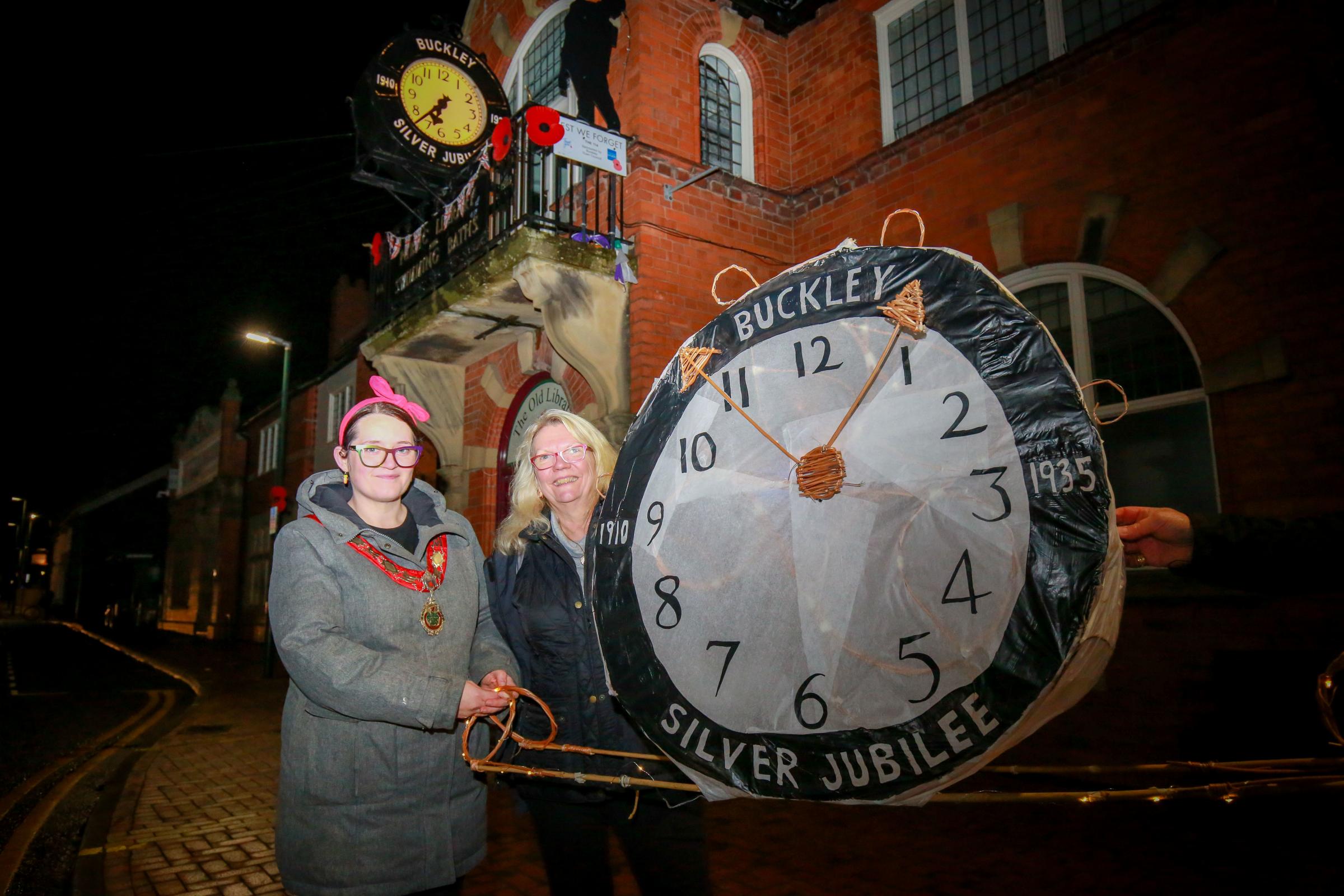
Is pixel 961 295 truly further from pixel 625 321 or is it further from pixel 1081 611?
pixel 625 321

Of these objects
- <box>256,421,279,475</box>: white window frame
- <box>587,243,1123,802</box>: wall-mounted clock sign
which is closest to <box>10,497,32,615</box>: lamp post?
<box>256,421,279,475</box>: white window frame

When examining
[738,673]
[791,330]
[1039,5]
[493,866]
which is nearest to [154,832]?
[493,866]

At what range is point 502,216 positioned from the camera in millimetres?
7383

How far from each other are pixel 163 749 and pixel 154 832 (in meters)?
2.97

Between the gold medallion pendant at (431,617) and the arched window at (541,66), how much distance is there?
7.57 meters

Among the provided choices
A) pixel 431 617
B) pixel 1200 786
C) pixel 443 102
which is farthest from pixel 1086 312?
pixel 443 102

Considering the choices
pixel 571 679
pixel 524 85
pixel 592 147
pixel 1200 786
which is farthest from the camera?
pixel 524 85

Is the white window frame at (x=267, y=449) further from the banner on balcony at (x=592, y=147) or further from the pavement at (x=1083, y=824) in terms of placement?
the banner on balcony at (x=592, y=147)

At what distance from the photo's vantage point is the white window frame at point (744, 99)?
8.24m

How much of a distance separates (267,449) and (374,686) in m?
23.1

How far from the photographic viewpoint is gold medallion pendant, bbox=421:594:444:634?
2.13m

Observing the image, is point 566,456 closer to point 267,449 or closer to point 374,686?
point 374,686

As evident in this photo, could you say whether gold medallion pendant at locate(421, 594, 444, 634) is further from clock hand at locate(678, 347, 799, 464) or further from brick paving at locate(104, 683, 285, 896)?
Result: brick paving at locate(104, 683, 285, 896)

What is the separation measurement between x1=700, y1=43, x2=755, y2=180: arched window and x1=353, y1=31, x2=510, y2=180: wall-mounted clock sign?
2188 mm
